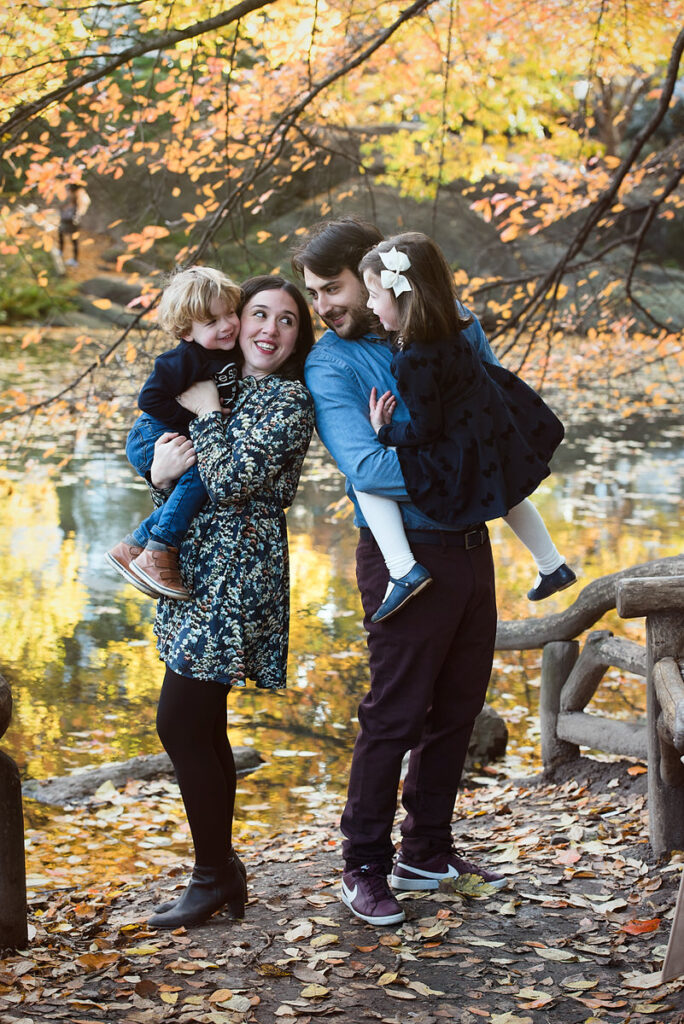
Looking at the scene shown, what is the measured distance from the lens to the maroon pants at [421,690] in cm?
271

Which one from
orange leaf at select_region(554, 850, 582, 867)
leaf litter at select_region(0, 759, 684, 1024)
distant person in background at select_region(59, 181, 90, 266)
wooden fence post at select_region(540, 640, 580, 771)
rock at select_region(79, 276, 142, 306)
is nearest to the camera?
leaf litter at select_region(0, 759, 684, 1024)

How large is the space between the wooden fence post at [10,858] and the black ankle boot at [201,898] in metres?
0.37

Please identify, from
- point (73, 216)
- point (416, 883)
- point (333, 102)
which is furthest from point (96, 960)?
point (73, 216)

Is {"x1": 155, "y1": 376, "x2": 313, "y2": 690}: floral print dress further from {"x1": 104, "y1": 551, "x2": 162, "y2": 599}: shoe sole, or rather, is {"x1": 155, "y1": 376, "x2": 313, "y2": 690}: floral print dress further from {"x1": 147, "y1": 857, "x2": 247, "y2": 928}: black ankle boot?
{"x1": 147, "y1": 857, "x2": 247, "y2": 928}: black ankle boot

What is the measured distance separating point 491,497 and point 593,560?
5790mm

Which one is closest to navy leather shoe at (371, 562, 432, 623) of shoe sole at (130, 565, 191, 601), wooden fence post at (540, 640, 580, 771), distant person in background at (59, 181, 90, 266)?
shoe sole at (130, 565, 191, 601)

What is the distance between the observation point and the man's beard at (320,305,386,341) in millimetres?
2746

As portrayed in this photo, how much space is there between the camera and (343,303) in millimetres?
2736

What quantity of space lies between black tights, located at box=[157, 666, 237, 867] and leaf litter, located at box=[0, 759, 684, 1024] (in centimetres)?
29

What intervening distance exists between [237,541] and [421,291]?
0.79 m

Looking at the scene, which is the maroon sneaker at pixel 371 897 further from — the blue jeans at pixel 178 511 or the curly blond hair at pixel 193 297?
the curly blond hair at pixel 193 297

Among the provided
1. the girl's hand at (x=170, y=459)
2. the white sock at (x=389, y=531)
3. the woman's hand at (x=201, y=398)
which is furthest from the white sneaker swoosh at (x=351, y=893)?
the woman's hand at (x=201, y=398)

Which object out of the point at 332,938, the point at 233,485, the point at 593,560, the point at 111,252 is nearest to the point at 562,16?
the point at 593,560

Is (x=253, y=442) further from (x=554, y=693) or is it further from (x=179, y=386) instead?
(x=554, y=693)
